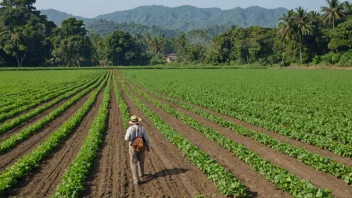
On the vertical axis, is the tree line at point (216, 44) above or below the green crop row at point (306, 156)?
above

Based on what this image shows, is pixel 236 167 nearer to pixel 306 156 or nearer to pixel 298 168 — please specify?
pixel 298 168

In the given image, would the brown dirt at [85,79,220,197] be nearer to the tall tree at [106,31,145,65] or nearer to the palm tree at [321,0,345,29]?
the palm tree at [321,0,345,29]

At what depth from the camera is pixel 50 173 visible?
1037 cm

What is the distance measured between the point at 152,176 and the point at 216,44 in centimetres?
10801

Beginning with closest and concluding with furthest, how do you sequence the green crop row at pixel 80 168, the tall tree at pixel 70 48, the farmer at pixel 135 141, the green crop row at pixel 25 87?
the green crop row at pixel 80 168 < the farmer at pixel 135 141 < the green crop row at pixel 25 87 < the tall tree at pixel 70 48

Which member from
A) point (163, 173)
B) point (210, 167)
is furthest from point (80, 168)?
point (210, 167)

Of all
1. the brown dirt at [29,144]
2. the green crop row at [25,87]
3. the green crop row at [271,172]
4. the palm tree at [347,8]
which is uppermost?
the palm tree at [347,8]

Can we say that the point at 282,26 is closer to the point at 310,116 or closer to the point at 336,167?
the point at 310,116

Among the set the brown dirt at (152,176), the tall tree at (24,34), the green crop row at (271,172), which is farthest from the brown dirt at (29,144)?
the tall tree at (24,34)

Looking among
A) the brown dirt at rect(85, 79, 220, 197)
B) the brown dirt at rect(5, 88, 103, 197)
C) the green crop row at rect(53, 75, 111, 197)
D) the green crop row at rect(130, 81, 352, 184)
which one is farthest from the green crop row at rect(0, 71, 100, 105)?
the green crop row at rect(130, 81, 352, 184)

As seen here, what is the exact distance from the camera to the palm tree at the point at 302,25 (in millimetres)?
83312

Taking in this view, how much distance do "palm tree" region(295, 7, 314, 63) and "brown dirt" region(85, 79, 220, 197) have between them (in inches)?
3080

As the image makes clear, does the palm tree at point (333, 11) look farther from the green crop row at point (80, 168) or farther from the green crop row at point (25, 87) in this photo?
the green crop row at point (80, 168)

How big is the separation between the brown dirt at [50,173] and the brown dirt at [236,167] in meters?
4.70
